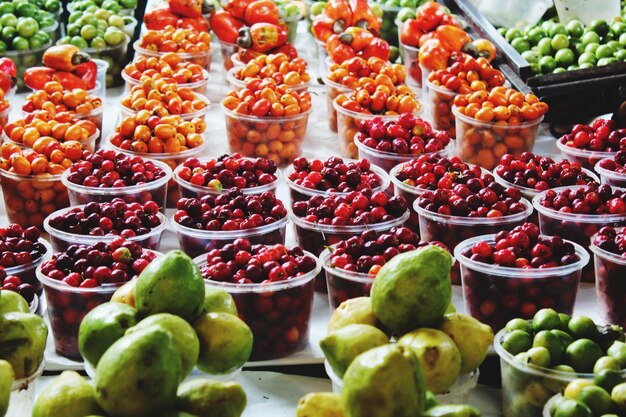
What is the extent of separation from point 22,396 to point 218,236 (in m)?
0.88

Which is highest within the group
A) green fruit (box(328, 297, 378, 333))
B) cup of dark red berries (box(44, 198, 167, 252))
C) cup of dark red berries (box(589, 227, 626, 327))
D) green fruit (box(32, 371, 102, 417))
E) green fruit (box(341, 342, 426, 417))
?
green fruit (box(341, 342, 426, 417))

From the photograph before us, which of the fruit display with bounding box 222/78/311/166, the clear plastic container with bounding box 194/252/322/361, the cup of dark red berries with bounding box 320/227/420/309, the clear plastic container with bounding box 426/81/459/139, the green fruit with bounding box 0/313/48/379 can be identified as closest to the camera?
the green fruit with bounding box 0/313/48/379

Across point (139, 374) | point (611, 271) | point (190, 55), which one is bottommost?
point (611, 271)

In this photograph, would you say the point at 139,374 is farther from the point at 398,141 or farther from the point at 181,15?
the point at 181,15

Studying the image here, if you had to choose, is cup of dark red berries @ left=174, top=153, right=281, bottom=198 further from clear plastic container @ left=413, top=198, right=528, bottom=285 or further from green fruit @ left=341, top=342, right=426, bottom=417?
green fruit @ left=341, top=342, right=426, bottom=417

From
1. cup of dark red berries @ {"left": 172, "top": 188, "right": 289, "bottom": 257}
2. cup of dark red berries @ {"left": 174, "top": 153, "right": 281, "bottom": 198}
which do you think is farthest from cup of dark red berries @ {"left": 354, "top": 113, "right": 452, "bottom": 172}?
cup of dark red berries @ {"left": 172, "top": 188, "right": 289, "bottom": 257}

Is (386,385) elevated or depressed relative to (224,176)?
elevated

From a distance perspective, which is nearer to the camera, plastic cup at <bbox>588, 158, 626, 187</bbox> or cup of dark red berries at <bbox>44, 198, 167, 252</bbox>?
cup of dark red berries at <bbox>44, 198, 167, 252</bbox>

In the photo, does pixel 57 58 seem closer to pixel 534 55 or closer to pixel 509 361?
pixel 534 55

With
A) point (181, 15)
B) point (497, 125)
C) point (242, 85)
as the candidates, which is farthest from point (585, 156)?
point (181, 15)

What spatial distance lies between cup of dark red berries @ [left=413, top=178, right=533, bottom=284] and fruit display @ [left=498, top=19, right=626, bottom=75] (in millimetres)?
1461

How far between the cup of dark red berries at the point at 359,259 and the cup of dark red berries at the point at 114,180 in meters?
0.75

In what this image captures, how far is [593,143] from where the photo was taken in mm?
3113

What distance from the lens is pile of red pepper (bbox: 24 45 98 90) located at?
150 inches
